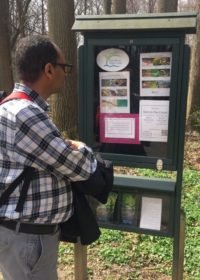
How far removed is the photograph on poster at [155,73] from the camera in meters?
2.37

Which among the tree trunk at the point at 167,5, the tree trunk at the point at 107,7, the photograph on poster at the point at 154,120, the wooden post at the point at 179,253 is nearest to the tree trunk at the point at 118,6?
the tree trunk at the point at 167,5

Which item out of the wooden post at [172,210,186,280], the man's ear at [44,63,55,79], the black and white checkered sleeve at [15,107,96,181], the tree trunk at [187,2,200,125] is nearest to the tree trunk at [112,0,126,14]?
the tree trunk at [187,2,200,125]

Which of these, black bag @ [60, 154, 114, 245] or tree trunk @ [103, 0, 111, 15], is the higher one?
tree trunk @ [103, 0, 111, 15]

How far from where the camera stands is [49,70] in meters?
1.92

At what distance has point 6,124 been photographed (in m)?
1.81

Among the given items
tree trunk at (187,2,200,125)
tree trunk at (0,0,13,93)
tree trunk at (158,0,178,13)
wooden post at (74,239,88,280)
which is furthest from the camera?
tree trunk at (0,0,13,93)

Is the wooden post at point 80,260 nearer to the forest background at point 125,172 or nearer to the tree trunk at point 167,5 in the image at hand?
the forest background at point 125,172

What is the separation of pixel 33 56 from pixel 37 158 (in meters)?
0.49

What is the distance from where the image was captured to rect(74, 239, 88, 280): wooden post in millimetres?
2832

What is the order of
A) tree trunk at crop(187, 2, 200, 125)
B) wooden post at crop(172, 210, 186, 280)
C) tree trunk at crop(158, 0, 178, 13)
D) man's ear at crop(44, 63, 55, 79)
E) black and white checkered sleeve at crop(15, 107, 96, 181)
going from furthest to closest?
tree trunk at crop(158, 0, 178, 13)
tree trunk at crop(187, 2, 200, 125)
wooden post at crop(172, 210, 186, 280)
man's ear at crop(44, 63, 55, 79)
black and white checkered sleeve at crop(15, 107, 96, 181)

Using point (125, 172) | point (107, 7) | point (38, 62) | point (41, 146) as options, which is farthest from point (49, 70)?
point (107, 7)

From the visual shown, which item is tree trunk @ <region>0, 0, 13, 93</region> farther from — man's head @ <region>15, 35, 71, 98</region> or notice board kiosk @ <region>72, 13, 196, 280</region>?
man's head @ <region>15, 35, 71, 98</region>

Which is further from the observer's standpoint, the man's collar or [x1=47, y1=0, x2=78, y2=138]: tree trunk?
[x1=47, y1=0, x2=78, y2=138]: tree trunk

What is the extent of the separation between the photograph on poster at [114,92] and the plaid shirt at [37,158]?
650mm
